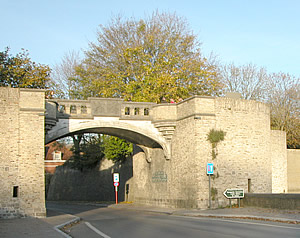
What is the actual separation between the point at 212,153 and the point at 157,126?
3938 mm

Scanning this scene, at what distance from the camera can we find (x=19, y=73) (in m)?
32.2

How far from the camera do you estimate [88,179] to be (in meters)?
47.2

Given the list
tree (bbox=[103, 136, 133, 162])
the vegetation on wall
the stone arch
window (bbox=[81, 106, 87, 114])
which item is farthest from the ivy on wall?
tree (bbox=[103, 136, 133, 162])

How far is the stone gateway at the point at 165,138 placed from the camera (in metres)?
21.7

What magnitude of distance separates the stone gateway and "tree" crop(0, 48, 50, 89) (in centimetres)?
813

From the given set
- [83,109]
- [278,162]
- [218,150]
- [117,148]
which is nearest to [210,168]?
[218,150]

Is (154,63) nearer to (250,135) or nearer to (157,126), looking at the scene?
(157,126)

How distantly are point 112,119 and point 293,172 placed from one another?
1635 cm

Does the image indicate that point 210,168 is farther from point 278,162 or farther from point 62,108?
point 278,162

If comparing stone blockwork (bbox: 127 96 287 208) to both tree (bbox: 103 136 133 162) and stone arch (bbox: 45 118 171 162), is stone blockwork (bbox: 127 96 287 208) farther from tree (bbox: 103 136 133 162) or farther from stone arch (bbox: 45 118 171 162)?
tree (bbox: 103 136 133 162)

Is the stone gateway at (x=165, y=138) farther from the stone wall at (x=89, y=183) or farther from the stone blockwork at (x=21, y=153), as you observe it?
the stone wall at (x=89, y=183)

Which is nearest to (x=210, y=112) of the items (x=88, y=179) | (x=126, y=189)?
(x=126, y=189)

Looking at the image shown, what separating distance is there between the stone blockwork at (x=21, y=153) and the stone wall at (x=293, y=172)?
20266 mm

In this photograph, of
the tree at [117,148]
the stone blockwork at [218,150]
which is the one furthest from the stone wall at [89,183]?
the stone blockwork at [218,150]
